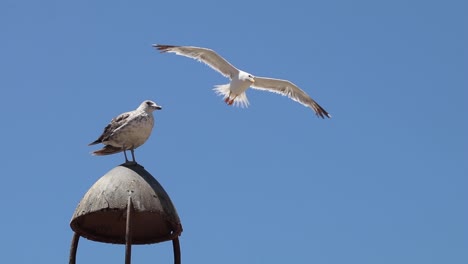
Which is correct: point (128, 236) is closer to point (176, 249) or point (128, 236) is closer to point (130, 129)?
point (176, 249)

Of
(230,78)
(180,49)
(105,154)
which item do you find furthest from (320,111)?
(105,154)

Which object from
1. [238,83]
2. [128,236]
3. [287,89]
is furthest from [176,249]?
[287,89]

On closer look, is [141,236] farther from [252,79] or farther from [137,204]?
[252,79]

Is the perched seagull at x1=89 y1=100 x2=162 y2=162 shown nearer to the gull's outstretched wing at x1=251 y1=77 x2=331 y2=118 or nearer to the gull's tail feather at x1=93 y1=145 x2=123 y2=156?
the gull's tail feather at x1=93 y1=145 x2=123 y2=156

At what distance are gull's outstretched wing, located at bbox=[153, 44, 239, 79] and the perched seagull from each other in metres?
12.2

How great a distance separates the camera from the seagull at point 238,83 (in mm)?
23205

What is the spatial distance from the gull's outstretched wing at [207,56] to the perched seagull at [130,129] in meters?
12.2

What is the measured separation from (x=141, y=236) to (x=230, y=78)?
13.9 m

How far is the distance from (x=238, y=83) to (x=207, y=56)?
110 cm

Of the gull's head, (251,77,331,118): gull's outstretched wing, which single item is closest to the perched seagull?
the gull's head

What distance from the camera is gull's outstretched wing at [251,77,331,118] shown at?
2450 cm

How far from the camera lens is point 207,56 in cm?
2352

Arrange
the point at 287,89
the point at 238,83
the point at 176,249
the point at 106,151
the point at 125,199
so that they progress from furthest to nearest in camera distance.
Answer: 1. the point at 287,89
2. the point at 238,83
3. the point at 106,151
4. the point at 176,249
5. the point at 125,199

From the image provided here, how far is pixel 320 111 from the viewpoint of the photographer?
80.0 ft
